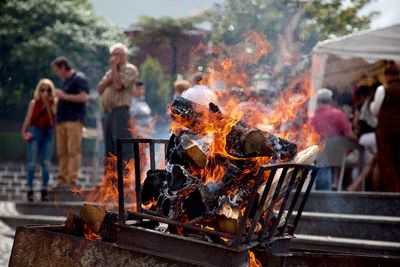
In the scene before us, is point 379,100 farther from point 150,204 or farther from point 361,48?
point 150,204

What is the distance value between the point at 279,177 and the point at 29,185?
6.77 metres

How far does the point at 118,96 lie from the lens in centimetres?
884

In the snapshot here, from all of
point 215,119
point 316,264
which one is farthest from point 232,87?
point 316,264

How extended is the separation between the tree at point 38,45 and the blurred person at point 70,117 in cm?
2010

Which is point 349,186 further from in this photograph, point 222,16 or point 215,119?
point 215,119

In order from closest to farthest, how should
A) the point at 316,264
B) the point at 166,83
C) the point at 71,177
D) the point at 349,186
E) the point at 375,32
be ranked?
the point at 316,264 < the point at 375,32 < the point at 71,177 < the point at 349,186 < the point at 166,83

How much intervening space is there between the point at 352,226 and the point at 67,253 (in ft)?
11.9

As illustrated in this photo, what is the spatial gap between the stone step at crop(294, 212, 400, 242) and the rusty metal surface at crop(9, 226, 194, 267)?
11.2ft

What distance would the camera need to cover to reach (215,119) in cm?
392

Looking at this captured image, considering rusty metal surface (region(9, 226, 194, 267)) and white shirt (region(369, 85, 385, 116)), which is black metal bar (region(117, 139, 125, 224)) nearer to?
rusty metal surface (region(9, 226, 194, 267))

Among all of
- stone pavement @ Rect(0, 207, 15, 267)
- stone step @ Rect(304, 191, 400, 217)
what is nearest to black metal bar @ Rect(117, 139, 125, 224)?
stone pavement @ Rect(0, 207, 15, 267)

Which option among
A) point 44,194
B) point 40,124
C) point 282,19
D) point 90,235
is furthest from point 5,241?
point 282,19

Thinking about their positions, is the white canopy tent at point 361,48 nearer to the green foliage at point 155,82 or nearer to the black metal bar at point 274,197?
the black metal bar at point 274,197

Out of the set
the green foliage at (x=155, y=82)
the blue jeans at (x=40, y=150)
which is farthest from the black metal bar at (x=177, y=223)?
the green foliage at (x=155, y=82)
